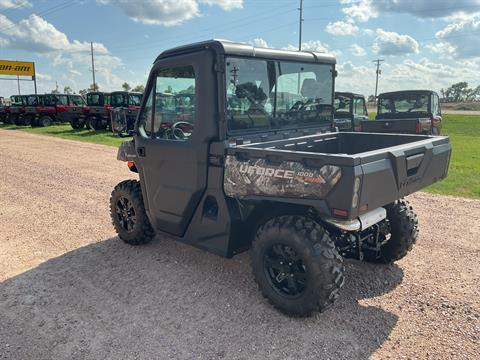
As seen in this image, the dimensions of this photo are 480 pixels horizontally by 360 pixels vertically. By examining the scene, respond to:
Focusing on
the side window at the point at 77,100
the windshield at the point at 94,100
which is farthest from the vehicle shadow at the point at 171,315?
the side window at the point at 77,100

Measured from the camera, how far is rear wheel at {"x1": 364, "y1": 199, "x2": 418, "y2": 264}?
13.4 feet

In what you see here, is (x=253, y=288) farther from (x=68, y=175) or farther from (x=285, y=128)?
(x=68, y=175)

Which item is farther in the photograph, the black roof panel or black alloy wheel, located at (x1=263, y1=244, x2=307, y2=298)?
the black roof panel

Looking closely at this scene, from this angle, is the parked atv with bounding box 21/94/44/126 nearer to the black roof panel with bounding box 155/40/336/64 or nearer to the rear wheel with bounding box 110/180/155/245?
the rear wheel with bounding box 110/180/155/245

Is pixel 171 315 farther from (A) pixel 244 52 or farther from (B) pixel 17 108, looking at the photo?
(B) pixel 17 108

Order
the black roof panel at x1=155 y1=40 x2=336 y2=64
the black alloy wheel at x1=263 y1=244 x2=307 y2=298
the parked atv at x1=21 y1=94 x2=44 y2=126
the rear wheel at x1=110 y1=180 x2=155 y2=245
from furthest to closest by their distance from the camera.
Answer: the parked atv at x1=21 y1=94 x2=44 y2=126 < the rear wheel at x1=110 y1=180 x2=155 y2=245 < the black roof panel at x1=155 y1=40 x2=336 y2=64 < the black alloy wheel at x1=263 y1=244 x2=307 y2=298

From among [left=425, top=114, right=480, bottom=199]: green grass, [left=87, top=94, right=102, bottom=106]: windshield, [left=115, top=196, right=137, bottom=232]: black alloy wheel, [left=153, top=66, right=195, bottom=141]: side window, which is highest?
[left=87, top=94, right=102, bottom=106]: windshield

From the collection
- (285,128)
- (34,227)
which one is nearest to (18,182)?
(34,227)

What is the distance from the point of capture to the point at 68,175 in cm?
934

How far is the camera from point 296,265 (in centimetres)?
333

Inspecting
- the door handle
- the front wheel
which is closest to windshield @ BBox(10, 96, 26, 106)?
the door handle

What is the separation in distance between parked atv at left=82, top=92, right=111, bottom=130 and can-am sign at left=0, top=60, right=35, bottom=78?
25.8 metres

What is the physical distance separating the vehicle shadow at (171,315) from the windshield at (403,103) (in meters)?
10.0

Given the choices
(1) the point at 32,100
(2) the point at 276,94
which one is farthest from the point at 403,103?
(1) the point at 32,100
